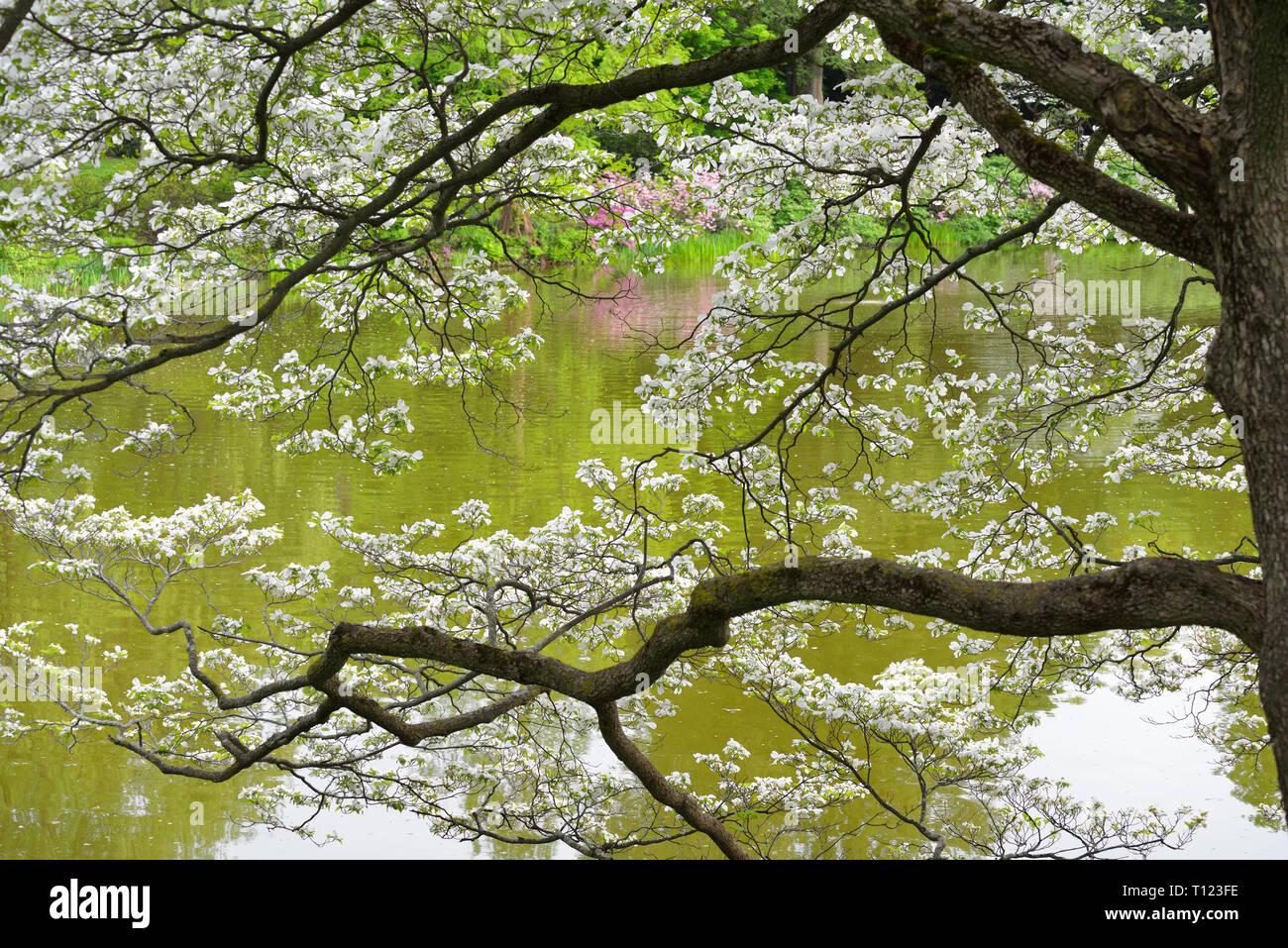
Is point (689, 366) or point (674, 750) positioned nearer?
point (689, 366)

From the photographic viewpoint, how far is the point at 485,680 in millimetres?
7699

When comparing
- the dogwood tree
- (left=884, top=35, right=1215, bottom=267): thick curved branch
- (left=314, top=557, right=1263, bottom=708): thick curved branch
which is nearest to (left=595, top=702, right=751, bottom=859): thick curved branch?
the dogwood tree

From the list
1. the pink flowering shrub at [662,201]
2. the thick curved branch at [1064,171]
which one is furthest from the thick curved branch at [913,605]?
the pink flowering shrub at [662,201]

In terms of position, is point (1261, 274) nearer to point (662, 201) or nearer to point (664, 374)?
point (664, 374)

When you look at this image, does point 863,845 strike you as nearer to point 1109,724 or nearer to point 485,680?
point 1109,724

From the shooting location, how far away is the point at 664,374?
6352 millimetres

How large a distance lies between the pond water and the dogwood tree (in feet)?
1.00

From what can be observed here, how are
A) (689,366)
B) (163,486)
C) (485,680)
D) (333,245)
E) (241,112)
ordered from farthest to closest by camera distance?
(163,486)
(485,680)
(689,366)
(241,112)
(333,245)

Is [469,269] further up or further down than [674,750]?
further up

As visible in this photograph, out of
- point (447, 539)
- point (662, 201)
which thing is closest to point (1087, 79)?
point (662, 201)

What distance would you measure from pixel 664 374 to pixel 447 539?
393 centimetres

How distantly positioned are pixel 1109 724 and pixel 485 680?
13.4 feet

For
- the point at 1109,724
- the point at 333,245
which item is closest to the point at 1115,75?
the point at 333,245
